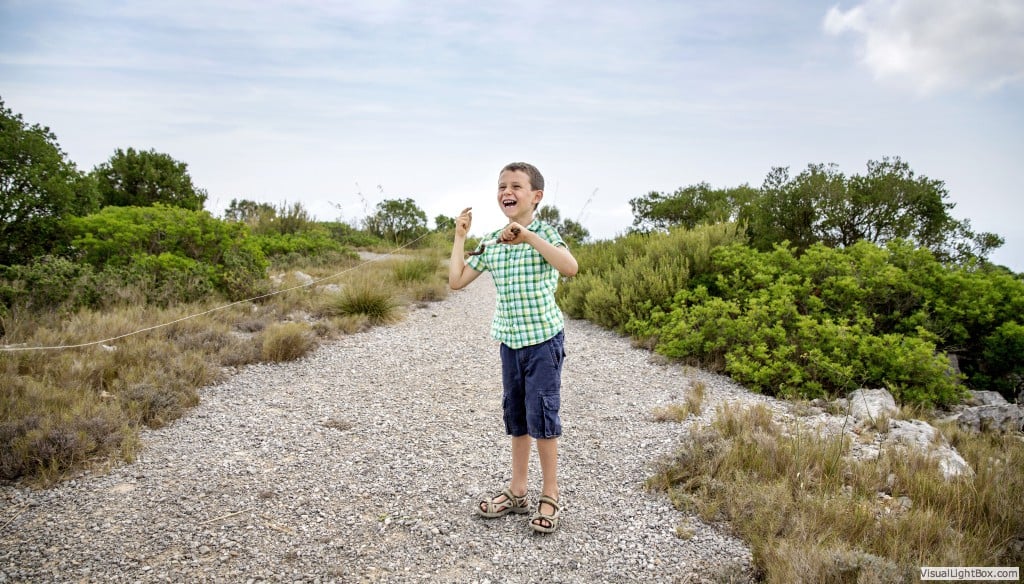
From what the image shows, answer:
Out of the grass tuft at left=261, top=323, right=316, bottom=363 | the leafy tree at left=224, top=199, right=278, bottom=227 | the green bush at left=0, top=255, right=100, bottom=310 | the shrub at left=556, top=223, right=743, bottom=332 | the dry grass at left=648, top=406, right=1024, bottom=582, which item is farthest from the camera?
the leafy tree at left=224, top=199, right=278, bottom=227

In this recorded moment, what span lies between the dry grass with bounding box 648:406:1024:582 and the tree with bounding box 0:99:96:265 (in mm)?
8976

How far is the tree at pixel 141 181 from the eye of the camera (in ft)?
41.7

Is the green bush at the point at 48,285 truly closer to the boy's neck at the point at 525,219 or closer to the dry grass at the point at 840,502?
Answer: the boy's neck at the point at 525,219

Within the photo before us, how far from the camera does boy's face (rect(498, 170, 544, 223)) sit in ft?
10.5

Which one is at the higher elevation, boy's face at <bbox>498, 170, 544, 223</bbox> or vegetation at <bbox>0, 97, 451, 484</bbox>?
boy's face at <bbox>498, 170, 544, 223</bbox>

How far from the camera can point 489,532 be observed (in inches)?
135

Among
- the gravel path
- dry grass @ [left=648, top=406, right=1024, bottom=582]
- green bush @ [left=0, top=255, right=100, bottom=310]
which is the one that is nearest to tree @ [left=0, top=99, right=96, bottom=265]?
green bush @ [left=0, top=255, right=100, bottom=310]

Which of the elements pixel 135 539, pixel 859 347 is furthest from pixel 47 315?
pixel 859 347

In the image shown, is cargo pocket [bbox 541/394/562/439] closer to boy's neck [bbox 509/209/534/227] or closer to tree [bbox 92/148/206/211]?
boy's neck [bbox 509/209/534/227]

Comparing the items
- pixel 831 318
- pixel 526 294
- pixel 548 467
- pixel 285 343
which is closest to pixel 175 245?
pixel 285 343

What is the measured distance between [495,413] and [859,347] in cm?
389

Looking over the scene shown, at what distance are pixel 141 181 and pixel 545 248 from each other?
13.2 metres

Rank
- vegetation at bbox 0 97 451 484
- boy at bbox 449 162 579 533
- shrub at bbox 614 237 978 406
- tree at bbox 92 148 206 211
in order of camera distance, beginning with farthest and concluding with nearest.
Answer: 1. tree at bbox 92 148 206 211
2. shrub at bbox 614 237 978 406
3. vegetation at bbox 0 97 451 484
4. boy at bbox 449 162 579 533

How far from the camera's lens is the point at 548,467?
344cm
